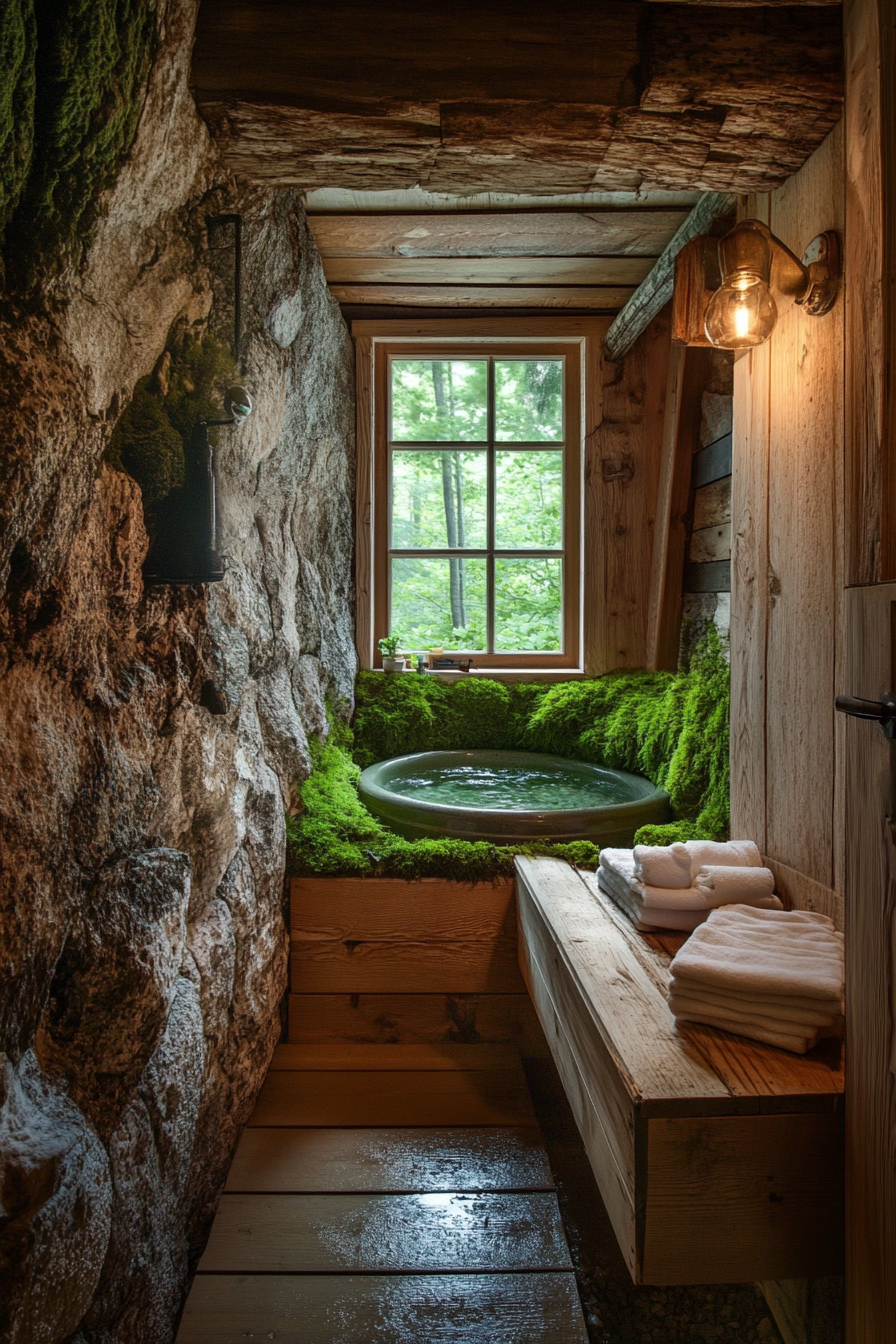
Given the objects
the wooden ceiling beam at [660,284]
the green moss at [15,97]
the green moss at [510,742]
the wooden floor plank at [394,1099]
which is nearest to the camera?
the green moss at [15,97]

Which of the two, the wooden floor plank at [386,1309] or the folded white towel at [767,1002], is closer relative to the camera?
the folded white towel at [767,1002]

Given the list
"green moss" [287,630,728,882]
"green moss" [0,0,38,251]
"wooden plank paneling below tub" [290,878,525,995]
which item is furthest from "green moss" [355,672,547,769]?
"green moss" [0,0,38,251]

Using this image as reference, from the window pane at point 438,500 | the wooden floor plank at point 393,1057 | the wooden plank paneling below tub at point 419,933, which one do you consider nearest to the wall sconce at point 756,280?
the wooden plank paneling below tub at point 419,933

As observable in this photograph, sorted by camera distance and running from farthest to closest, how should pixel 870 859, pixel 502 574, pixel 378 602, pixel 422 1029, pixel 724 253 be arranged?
pixel 502 574, pixel 378 602, pixel 422 1029, pixel 724 253, pixel 870 859

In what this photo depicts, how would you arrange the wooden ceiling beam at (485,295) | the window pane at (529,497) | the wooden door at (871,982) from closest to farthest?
the wooden door at (871,982)
the wooden ceiling beam at (485,295)
the window pane at (529,497)

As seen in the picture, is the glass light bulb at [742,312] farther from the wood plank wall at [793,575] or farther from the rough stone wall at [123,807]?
the rough stone wall at [123,807]

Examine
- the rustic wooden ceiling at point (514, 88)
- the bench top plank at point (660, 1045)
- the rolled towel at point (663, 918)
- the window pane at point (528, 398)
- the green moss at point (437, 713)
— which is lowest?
the bench top plank at point (660, 1045)

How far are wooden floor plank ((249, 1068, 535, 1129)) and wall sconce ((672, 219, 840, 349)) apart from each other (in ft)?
6.00

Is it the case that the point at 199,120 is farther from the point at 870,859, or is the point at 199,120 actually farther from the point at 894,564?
the point at 870,859

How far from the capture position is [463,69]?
1.38 meters

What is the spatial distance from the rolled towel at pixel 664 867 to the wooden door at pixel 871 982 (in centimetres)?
60

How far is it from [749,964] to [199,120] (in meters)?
1.72

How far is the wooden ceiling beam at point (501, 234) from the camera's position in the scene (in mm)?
2459

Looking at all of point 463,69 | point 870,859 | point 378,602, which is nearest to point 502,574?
point 378,602
